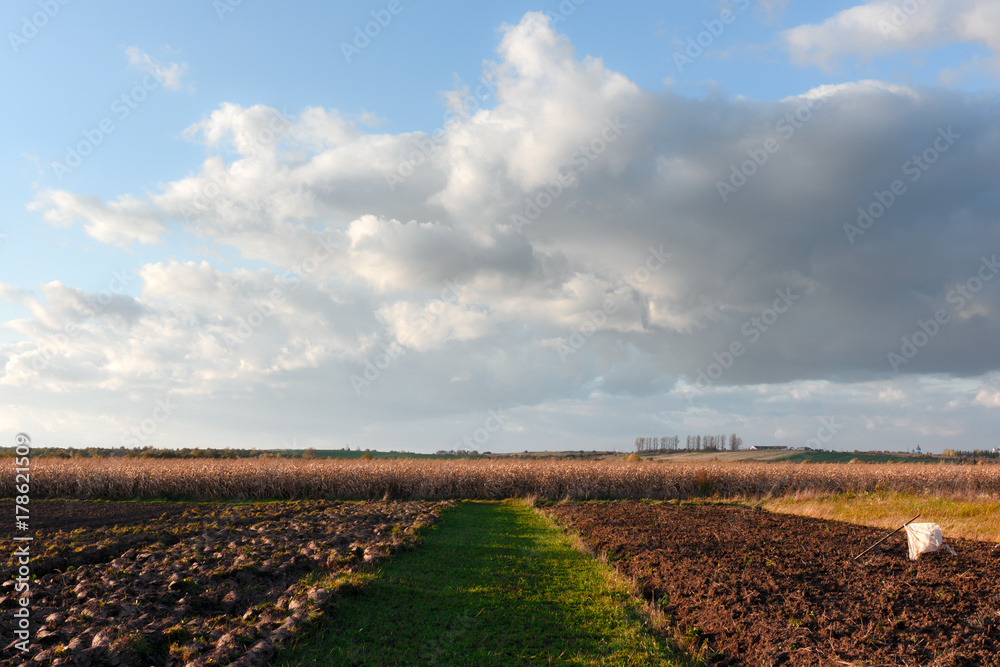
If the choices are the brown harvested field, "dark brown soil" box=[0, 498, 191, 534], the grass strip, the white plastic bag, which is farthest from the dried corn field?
the white plastic bag

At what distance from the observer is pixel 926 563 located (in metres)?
12.6

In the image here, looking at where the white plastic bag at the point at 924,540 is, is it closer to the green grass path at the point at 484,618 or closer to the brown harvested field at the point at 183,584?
the green grass path at the point at 484,618

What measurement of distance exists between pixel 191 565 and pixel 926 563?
661 inches

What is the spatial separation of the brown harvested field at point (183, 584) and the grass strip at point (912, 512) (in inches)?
704

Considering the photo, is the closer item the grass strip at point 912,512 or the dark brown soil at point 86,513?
the grass strip at point 912,512

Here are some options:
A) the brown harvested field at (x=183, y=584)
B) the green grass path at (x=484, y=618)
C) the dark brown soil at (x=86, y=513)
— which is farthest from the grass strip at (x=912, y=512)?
the dark brown soil at (x=86, y=513)

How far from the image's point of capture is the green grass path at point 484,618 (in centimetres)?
760

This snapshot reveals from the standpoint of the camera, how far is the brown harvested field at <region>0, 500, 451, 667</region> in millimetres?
7082

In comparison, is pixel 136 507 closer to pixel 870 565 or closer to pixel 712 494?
pixel 870 565

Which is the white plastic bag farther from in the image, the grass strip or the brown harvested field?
the brown harvested field

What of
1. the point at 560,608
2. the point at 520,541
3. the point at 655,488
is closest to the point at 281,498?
the point at 520,541

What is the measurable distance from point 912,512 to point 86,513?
35223 mm

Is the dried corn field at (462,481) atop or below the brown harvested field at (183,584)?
below

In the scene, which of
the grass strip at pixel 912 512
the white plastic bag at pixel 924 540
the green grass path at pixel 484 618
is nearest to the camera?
the green grass path at pixel 484 618
